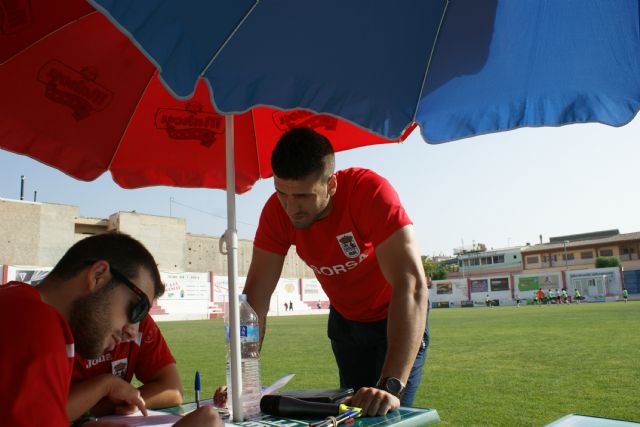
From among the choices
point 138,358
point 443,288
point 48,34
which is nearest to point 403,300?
point 138,358

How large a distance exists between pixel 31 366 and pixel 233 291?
0.86m

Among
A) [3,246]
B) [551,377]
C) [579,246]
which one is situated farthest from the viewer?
[579,246]

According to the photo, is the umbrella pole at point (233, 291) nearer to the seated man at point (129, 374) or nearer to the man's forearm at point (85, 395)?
the seated man at point (129, 374)

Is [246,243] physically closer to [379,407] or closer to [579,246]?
[579,246]

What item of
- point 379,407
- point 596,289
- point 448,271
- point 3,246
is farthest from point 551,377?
point 448,271

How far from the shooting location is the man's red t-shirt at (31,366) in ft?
3.80

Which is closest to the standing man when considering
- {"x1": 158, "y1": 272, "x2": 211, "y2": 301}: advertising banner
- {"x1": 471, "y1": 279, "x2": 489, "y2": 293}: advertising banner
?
{"x1": 158, "y1": 272, "x2": 211, "y2": 301}: advertising banner

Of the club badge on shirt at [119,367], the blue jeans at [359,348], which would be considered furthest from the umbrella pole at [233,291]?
the blue jeans at [359,348]

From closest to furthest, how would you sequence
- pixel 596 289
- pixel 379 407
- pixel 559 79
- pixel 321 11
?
1. pixel 379 407
2. pixel 321 11
3. pixel 559 79
4. pixel 596 289

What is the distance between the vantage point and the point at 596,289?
159 feet

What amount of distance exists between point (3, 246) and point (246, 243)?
22.9m

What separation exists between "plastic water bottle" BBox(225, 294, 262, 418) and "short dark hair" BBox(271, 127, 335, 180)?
1.87ft

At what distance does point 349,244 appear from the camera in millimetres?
2510

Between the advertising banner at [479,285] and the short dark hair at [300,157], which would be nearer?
the short dark hair at [300,157]
